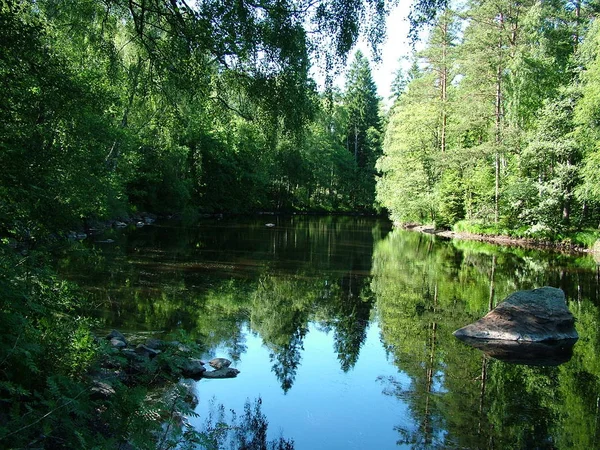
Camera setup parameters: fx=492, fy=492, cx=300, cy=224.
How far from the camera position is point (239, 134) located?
4300cm

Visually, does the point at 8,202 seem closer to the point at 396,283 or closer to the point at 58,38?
the point at 58,38

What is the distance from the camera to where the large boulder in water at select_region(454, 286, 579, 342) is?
9.78 metres

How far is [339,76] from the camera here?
7379 mm

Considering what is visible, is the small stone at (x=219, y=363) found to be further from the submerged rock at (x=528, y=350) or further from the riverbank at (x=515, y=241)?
the riverbank at (x=515, y=241)

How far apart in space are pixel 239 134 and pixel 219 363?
36772 mm

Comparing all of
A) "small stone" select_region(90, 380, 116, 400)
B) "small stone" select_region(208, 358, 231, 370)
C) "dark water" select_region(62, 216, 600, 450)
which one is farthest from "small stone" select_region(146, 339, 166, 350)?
"small stone" select_region(90, 380, 116, 400)

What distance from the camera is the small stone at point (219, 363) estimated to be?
7797mm

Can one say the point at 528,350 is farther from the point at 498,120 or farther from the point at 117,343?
the point at 498,120

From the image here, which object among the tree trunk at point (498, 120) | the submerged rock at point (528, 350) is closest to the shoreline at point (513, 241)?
the tree trunk at point (498, 120)

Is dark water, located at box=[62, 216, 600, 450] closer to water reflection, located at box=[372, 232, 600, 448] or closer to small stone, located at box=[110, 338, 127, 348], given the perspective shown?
water reflection, located at box=[372, 232, 600, 448]

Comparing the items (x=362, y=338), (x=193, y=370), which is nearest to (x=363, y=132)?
(x=362, y=338)

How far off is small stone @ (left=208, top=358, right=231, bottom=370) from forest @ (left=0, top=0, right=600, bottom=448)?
2.15m

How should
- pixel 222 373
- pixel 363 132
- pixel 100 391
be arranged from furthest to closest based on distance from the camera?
pixel 363 132, pixel 222 373, pixel 100 391

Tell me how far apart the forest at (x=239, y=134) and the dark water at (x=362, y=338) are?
4.84 ft
